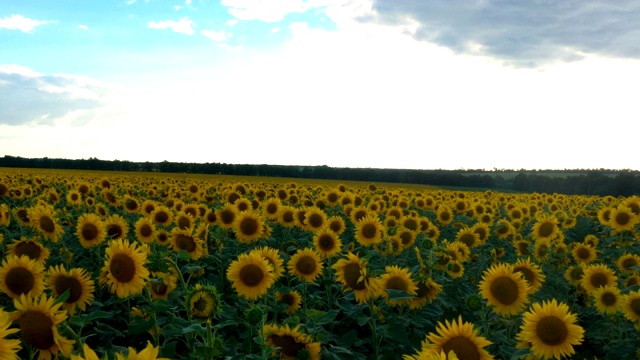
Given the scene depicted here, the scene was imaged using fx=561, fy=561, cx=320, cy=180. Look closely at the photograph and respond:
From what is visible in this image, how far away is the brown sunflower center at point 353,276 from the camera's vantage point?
5.60m

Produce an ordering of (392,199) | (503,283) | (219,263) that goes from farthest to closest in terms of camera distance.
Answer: (392,199) < (219,263) < (503,283)

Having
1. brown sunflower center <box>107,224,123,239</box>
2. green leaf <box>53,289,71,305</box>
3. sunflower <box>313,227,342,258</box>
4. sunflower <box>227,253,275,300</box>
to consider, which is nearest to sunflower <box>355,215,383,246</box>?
sunflower <box>313,227,342,258</box>

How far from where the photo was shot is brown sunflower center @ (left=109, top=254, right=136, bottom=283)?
5.00 meters

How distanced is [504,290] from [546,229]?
6.13 m

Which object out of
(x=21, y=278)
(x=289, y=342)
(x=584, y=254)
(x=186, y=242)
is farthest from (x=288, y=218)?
(x=21, y=278)

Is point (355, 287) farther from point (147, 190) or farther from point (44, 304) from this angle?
point (147, 190)

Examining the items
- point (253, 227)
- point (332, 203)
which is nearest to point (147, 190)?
point (332, 203)

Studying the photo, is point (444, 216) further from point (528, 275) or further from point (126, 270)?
point (126, 270)

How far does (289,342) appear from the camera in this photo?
437cm

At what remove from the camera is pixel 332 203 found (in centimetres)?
1358

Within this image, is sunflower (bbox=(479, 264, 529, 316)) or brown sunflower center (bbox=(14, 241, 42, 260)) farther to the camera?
brown sunflower center (bbox=(14, 241, 42, 260))

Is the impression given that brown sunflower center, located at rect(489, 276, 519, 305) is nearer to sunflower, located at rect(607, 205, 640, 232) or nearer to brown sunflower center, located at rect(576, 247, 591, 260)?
brown sunflower center, located at rect(576, 247, 591, 260)

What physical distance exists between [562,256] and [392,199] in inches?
240

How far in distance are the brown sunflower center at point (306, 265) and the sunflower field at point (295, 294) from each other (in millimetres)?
12
